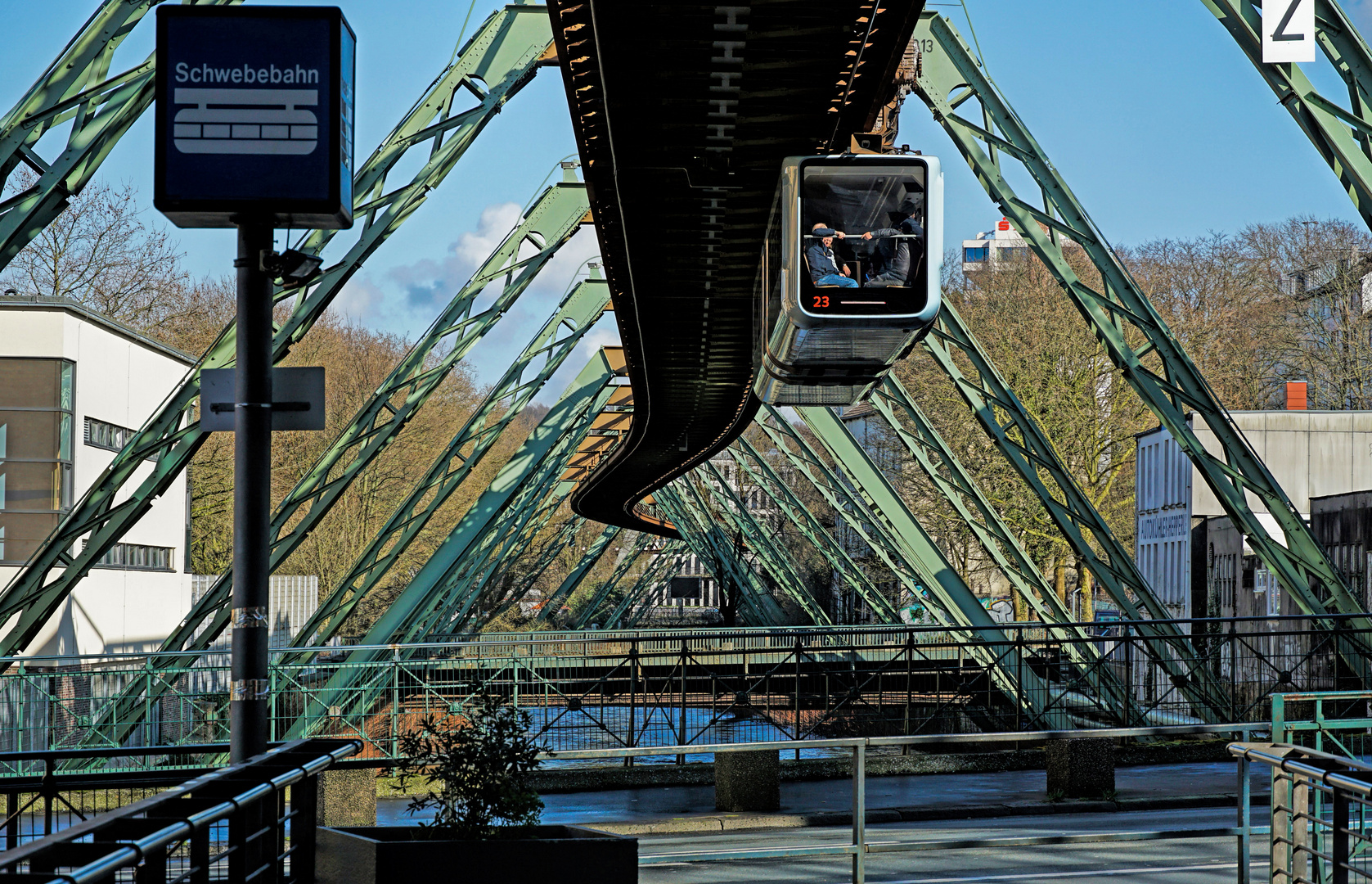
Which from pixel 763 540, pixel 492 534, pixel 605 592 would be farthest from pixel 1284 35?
pixel 605 592

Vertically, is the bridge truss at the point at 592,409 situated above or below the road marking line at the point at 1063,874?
above

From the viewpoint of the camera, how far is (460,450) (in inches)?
948

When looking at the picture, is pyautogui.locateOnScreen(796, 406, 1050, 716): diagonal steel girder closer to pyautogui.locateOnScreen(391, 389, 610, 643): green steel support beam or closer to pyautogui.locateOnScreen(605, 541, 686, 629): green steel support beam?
pyautogui.locateOnScreen(391, 389, 610, 643): green steel support beam

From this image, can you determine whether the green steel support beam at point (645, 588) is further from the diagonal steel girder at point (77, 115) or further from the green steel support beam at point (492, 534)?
the diagonal steel girder at point (77, 115)

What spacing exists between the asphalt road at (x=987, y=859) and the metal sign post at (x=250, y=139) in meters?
5.27

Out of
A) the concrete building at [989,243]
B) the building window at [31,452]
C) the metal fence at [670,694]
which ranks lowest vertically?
the metal fence at [670,694]

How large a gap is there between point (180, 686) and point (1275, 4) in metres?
15.4

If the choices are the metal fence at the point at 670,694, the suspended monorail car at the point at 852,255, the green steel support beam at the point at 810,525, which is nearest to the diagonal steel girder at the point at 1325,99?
the suspended monorail car at the point at 852,255

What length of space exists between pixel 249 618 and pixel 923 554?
18.0m

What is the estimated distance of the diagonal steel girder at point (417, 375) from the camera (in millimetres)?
18688

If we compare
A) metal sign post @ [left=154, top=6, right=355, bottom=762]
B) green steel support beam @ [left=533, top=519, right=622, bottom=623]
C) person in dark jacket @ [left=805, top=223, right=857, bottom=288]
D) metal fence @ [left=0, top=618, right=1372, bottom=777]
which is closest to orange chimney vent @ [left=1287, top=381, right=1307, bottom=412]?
metal fence @ [left=0, top=618, right=1372, bottom=777]

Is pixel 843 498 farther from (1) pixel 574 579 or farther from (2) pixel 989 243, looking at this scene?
(2) pixel 989 243

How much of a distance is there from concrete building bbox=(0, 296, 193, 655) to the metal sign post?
24220 mm

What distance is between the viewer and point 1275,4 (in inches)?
440
